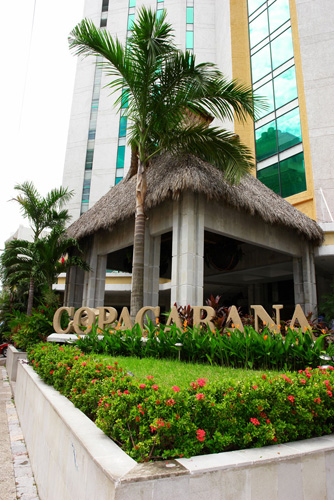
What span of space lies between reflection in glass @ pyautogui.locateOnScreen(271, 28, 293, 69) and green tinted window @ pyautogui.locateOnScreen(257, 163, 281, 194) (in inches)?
252

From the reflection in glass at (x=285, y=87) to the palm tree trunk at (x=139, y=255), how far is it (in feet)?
45.4

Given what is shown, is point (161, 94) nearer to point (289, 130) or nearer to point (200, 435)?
point (200, 435)

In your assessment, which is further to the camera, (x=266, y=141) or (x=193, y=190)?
(x=266, y=141)

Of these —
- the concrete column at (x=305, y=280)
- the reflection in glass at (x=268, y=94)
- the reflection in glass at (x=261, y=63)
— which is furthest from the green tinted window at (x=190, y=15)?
the concrete column at (x=305, y=280)

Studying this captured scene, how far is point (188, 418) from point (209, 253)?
12151 millimetres

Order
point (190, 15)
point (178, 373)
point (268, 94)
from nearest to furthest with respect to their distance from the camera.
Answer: point (178, 373)
point (268, 94)
point (190, 15)

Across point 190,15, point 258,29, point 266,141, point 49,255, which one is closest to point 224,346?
point 49,255

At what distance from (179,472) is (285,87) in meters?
21.5

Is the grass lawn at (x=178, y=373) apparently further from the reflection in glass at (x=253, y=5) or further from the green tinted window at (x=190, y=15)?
the green tinted window at (x=190, y=15)

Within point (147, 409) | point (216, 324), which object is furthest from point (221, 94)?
point (147, 409)

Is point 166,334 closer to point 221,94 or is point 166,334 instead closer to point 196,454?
point 196,454

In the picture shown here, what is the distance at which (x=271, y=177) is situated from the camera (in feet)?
63.4

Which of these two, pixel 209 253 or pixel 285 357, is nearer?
pixel 285 357

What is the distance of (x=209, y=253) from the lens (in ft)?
47.3
